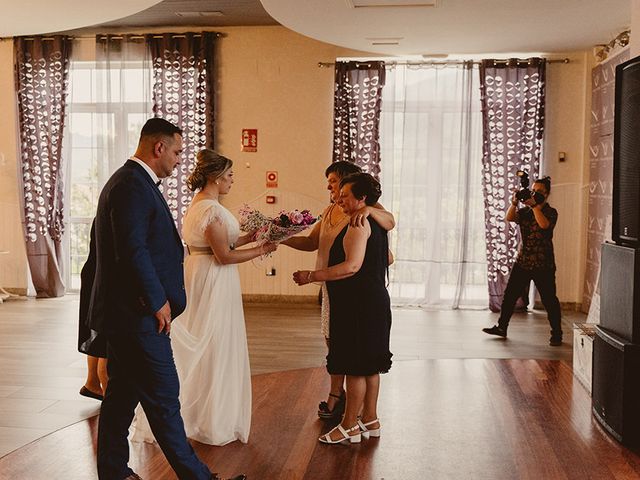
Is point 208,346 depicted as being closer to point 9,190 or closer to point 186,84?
point 186,84

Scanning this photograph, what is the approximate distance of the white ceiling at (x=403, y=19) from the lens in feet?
20.1

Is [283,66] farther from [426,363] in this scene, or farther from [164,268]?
[164,268]

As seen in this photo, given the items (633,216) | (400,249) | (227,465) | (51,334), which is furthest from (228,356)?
(400,249)

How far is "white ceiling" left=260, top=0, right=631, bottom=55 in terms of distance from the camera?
6066 millimetres

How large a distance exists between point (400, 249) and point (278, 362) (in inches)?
120

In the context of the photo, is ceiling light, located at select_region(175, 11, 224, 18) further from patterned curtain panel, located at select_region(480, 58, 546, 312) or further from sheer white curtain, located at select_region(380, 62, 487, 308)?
patterned curtain panel, located at select_region(480, 58, 546, 312)

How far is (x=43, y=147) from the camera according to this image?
895 cm

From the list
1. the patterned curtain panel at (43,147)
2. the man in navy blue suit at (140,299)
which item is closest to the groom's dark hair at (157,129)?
the man in navy blue suit at (140,299)

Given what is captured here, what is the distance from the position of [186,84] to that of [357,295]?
546 cm

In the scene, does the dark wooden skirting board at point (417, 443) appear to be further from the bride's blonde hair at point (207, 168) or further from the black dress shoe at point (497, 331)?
the black dress shoe at point (497, 331)

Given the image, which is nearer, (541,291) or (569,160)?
(541,291)

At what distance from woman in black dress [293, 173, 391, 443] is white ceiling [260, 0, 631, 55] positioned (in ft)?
8.64

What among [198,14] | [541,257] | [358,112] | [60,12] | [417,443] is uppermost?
[198,14]

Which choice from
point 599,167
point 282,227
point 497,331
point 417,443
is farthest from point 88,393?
point 599,167
